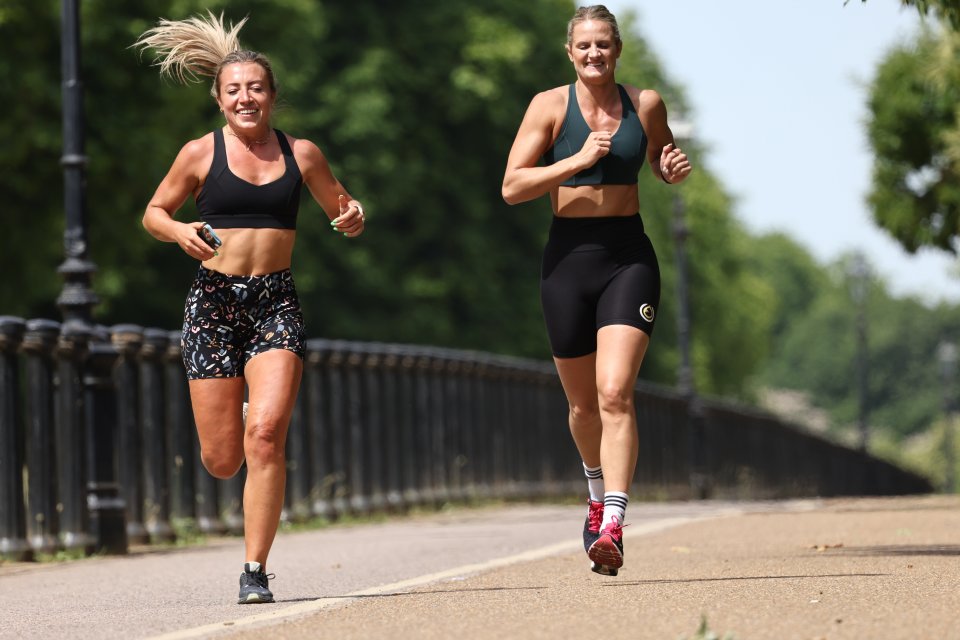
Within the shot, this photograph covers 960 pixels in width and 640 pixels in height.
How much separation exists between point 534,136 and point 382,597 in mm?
1983

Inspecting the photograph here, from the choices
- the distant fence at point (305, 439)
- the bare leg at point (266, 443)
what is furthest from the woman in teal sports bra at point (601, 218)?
the distant fence at point (305, 439)

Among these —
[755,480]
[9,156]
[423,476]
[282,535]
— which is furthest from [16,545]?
[755,480]

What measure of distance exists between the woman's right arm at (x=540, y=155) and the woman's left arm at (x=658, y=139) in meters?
0.21

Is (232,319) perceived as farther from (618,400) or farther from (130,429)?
(130,429)

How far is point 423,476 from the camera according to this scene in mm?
19938

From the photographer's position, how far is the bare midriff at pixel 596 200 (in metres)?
8.61

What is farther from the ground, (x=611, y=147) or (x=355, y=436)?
(x=611, y=147)

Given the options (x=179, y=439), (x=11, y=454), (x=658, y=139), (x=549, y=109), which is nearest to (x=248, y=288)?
(x=549, y=109)

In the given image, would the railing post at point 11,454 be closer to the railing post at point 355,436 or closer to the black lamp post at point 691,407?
the railing post at point 355,436

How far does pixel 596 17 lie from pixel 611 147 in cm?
54

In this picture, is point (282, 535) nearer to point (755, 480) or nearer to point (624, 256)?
point (624, 256)

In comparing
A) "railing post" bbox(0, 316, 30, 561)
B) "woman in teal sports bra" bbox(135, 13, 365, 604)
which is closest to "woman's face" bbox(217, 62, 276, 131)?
"woman in teal sports bra" bbox(135, 13, 365, 604)

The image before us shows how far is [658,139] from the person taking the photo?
29.0 feet

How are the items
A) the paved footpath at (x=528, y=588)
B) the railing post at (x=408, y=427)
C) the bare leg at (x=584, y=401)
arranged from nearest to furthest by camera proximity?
the paved footpath at (x=528, y=588)
the bare leg at (x=584, y=401)
the railing post at (x=408, y=427)
